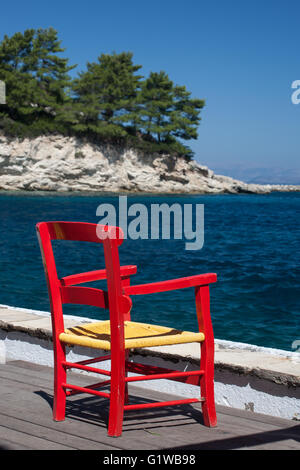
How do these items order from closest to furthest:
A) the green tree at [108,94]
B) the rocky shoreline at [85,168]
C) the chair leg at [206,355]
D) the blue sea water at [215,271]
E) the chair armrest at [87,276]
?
1. the chair leg at [206,355]
2. the chair armrest at [87,276]
3. the blue sea water at [215,271]
4. the rocky shoreline at [85,168]
5. the green tree at [108,94]

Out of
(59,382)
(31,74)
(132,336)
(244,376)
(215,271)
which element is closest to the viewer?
(132,336)

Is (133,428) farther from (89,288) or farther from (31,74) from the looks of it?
(31,74)

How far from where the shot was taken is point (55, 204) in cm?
4459

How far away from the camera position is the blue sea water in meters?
9.44

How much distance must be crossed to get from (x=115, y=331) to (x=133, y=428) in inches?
20.4

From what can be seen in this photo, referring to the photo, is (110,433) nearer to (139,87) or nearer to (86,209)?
(86,209)

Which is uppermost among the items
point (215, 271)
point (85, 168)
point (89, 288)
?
point (85, 168)

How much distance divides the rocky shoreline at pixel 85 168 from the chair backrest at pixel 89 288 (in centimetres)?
5493

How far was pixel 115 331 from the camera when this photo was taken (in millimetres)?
2303

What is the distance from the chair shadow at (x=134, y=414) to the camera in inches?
101

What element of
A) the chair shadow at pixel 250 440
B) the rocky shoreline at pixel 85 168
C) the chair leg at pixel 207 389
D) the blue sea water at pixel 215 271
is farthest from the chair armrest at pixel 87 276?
the rocky shoreline at pixel 85 168

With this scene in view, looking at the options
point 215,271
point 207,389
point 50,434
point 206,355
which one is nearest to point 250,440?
point 207,389

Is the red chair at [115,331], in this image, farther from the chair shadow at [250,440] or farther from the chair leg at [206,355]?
the chair shadow at [250,440]
